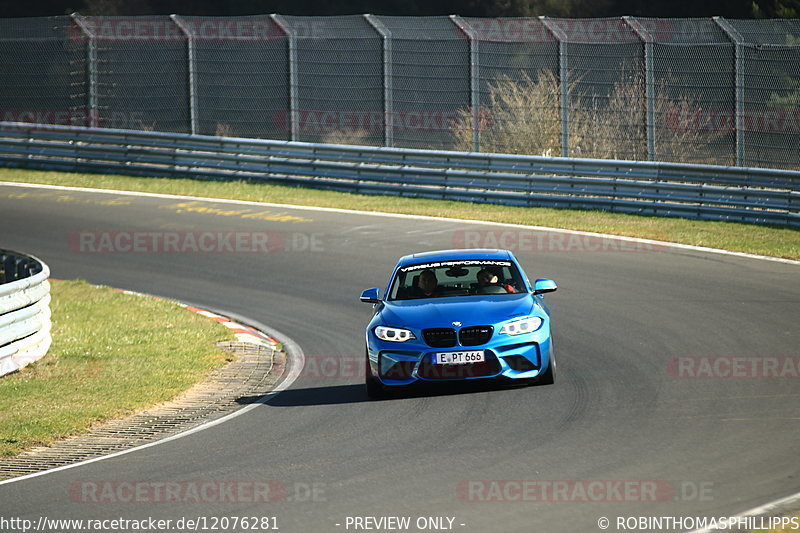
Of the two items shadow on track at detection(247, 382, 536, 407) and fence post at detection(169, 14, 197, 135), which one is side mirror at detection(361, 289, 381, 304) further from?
fence post at detection(169, 14, 197, 135)

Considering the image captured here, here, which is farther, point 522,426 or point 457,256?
point 457,256

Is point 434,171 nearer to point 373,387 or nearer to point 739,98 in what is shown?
point 739,98

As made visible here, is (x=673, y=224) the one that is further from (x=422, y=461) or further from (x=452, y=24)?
(x=422, y=461)

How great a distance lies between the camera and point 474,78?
81.8 feet

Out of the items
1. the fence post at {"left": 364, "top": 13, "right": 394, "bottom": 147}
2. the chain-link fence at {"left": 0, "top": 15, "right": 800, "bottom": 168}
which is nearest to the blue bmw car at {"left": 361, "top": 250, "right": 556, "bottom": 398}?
the chain-link fence at {"left": 0, "top": 15, "right": 800, "bottom": 168}

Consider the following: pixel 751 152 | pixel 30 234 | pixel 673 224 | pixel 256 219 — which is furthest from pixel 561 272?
pixel 30 234

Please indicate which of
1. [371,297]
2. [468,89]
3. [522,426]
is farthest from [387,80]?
[522,426]

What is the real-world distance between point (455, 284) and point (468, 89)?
1322 centimetres

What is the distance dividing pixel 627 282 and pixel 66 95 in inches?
696

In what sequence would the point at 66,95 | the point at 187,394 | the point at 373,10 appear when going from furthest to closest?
the point at 373,10 < the point at 66,95 < the point at 187,394

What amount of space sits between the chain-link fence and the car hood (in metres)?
11.4

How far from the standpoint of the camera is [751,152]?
866 inches

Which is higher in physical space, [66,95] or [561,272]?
[66,95]

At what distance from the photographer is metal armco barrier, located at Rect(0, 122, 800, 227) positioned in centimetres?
2144
